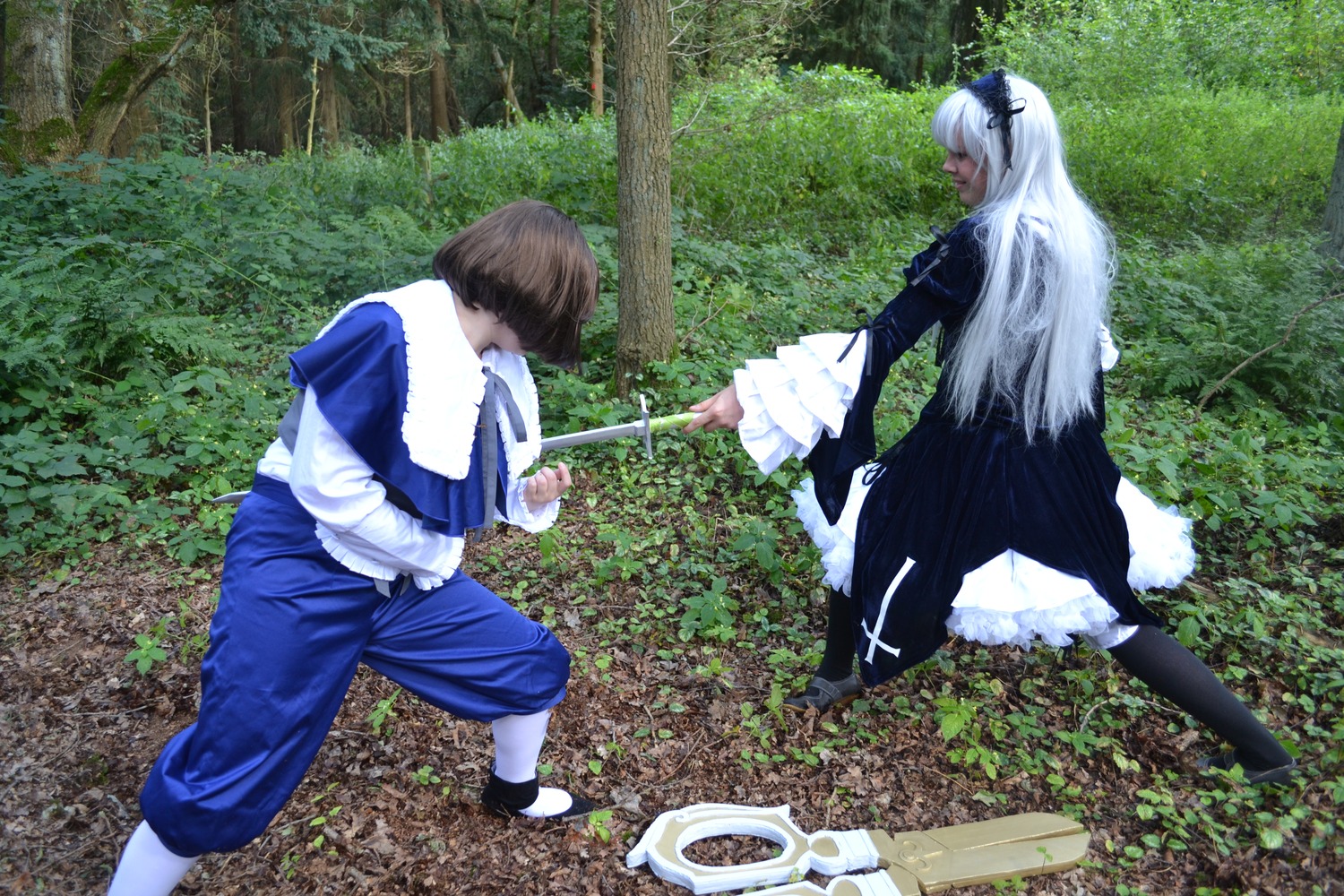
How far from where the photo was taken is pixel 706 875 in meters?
2.44

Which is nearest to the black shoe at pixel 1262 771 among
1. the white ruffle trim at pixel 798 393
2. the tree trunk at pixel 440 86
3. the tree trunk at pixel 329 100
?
the white ruffle trim at pixel 798 393

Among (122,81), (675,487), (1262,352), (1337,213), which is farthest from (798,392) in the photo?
(122,81)

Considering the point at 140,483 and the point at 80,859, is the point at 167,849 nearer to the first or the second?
the point at 80,859

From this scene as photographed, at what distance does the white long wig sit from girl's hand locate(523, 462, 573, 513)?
114 centimetres

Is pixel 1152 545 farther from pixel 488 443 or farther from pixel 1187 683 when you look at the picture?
pixel 488 443

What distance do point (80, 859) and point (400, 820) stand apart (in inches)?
35.2

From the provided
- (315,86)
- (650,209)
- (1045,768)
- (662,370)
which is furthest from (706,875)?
(315,86)

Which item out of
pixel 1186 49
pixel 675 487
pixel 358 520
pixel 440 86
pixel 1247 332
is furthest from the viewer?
pixel 440 86

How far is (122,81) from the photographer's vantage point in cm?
790

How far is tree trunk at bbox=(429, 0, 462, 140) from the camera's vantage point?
16531 mm

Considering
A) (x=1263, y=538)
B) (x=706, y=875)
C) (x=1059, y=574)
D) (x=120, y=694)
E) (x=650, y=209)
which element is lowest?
(x=120, y=694)

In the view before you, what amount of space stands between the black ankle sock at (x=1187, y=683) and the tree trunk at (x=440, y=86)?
1541cm

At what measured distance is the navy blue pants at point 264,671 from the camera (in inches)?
75.4

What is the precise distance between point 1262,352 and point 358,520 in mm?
4790
